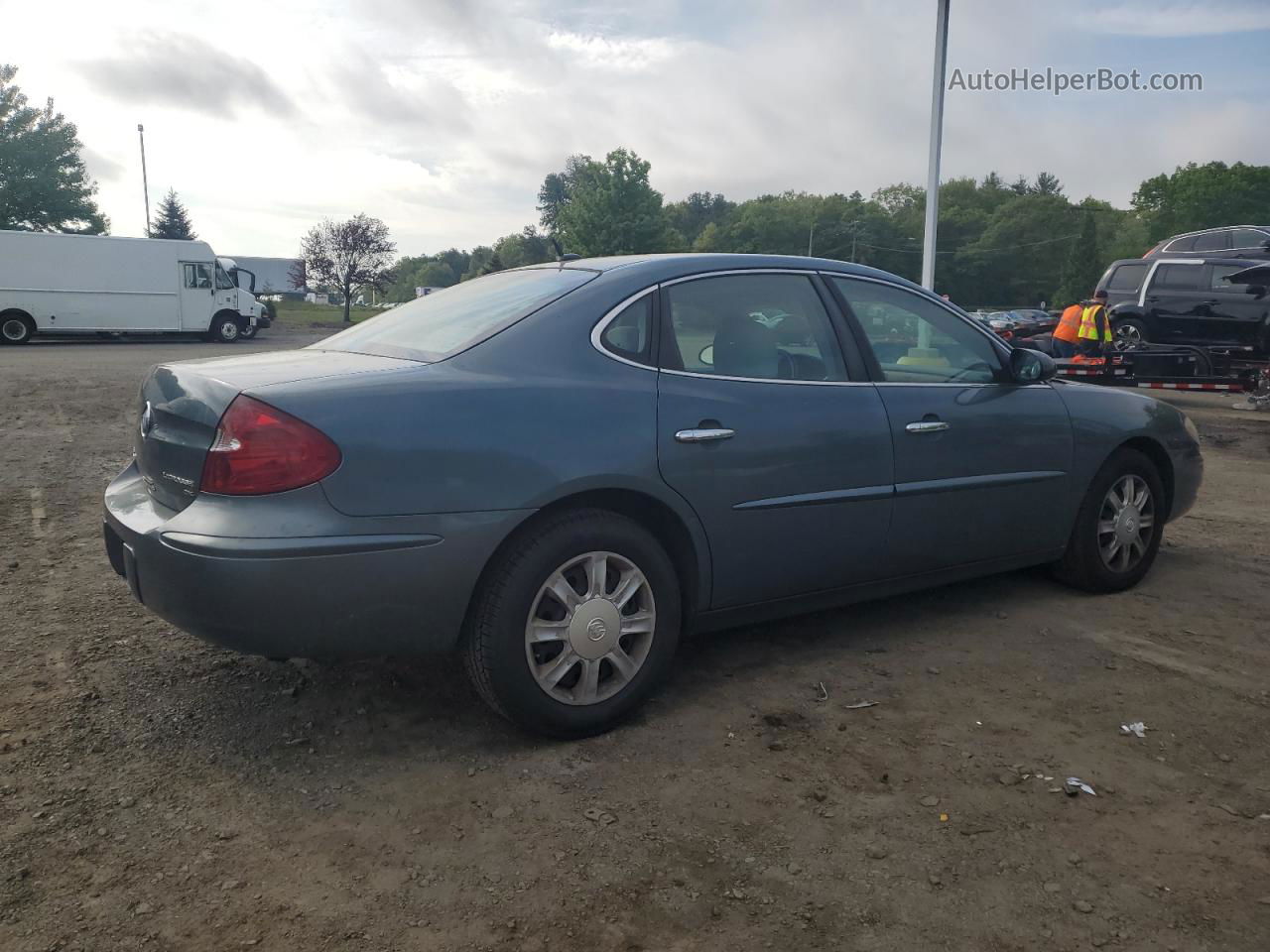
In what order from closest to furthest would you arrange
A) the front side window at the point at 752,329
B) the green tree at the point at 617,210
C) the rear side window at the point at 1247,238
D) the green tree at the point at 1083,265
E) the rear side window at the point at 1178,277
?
the front side window at the point at 752,329 → the rear side window at the point at 1178,277 → the rear side window at the point at 1247,238 → the green tree at the point at 617,210 → the green tree at the point at 1083,265

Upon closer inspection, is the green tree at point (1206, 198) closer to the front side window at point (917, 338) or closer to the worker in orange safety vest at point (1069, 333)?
the worker in orange safety vest at point (1069, 333)

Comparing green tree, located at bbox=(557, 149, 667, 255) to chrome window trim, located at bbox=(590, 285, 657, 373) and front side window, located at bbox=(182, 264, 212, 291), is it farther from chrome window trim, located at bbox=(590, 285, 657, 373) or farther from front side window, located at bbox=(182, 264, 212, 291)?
chrome window trim, located at bbox=(590, 285, 657, 373)

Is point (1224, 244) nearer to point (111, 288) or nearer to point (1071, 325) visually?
point (1071, 325)

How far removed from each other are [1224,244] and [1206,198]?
6728cm

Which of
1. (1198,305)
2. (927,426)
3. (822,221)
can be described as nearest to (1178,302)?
(1198,305)

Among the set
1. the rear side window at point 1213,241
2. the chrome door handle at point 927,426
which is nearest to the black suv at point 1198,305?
the rear side window at point 1213,241

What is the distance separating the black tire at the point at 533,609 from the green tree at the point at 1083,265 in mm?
85800

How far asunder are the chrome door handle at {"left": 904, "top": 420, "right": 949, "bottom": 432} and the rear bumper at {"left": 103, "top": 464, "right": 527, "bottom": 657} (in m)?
1.75

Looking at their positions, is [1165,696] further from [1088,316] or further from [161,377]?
[1088,316]

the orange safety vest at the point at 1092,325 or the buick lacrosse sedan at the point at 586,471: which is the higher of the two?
the orange safety vest at the point at 1092,325

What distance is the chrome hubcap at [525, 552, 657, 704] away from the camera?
10.5 feet

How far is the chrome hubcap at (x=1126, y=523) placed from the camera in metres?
4.91

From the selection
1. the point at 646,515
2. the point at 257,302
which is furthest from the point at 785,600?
the point at 257,302

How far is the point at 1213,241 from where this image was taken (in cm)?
1925
